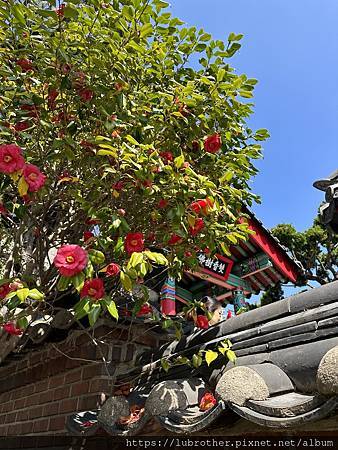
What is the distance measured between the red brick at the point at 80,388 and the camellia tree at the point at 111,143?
88 centimetres

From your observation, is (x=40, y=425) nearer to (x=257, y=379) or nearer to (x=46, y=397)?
(x=46, y=397)

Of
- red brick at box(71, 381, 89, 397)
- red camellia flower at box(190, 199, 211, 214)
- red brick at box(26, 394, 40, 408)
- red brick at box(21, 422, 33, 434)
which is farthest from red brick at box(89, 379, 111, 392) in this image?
red camellia flower at box(190, 199, 211, 214)

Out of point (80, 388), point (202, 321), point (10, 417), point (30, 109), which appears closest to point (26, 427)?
point (10, 417)

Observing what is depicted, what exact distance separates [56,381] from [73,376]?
Answer: 387mm

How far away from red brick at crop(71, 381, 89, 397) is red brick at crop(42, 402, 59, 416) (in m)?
0.34

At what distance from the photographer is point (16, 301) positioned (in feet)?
7.69

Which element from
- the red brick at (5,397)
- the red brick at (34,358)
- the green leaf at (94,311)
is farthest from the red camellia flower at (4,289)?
the red brick at (5,397)

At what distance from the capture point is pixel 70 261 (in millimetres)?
2264

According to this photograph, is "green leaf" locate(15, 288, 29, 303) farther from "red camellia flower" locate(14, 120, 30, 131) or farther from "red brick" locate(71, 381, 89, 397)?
"red brick" locate(71, 381, 89, 397)

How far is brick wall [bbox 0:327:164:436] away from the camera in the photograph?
3783mm

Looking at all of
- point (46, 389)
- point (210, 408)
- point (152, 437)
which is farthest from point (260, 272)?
point (210, 408)

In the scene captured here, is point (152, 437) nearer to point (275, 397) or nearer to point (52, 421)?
point (275, 397)

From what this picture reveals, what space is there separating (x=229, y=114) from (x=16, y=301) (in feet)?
7.50

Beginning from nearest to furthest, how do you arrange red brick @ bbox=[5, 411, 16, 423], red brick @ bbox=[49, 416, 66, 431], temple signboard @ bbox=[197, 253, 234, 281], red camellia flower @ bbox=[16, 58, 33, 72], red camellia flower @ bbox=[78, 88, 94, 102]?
red camellia flower @ bbox=[78, 88, 94, 102] → red camellia flower @ bbox=[16, 58, 33, 72] → red brick @ bbox=[49, 416, 66, 431] → red brick @ bbox=[5, 411, 16, 423] → temple signboard @ bbox=[197, 253, 234, 281]
